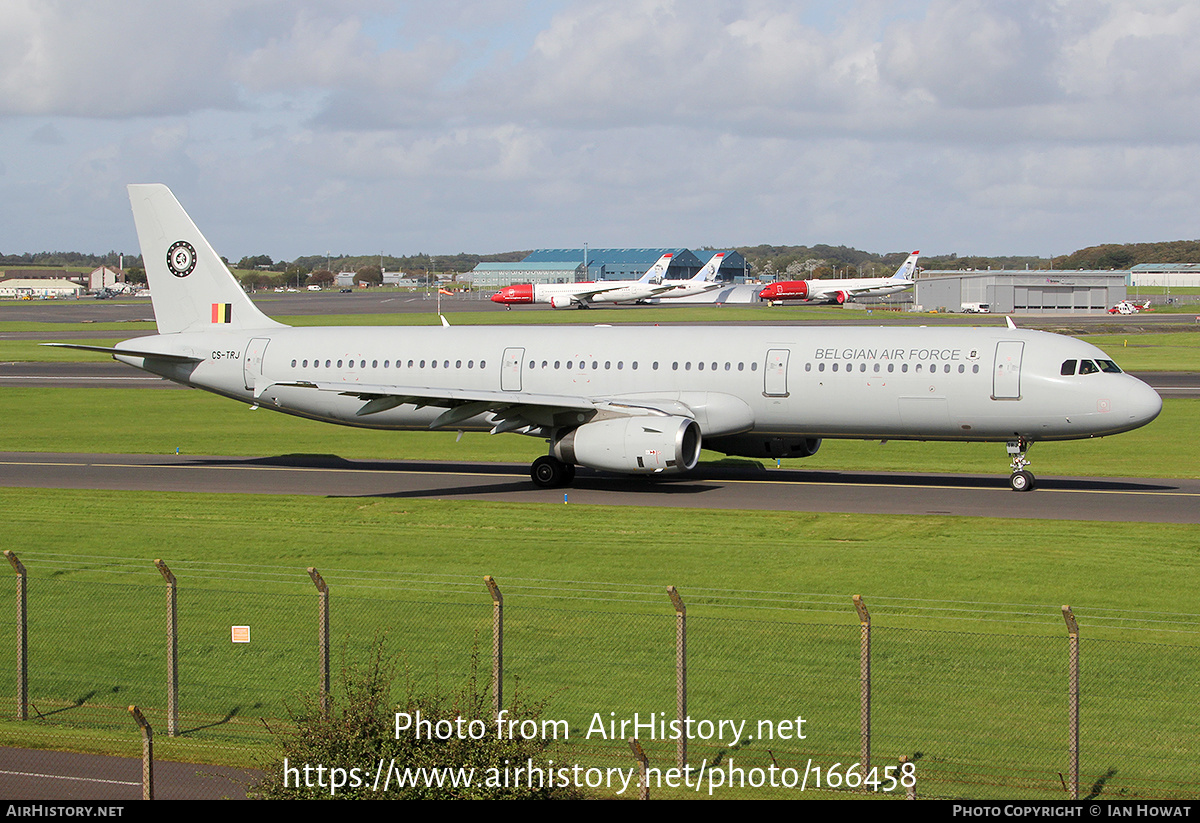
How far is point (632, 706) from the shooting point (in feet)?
48.0

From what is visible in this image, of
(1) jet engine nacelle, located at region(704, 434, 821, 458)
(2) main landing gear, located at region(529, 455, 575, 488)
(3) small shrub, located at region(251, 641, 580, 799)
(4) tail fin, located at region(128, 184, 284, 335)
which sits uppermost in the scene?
(4) tail fin, located at region(128, 184, 284, 335)

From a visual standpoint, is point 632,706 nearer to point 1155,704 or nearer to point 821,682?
point 821,682

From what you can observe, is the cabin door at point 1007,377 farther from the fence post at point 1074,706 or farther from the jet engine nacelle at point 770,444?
the fence post at point 1074,706

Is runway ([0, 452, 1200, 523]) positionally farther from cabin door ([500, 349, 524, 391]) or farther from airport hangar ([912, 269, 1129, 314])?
airport hangar ([912, 269, 1129, 314])

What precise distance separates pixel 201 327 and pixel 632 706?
2908 centimetres

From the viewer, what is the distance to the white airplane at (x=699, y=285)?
185 metres

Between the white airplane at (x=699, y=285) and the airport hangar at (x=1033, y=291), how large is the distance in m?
38.4

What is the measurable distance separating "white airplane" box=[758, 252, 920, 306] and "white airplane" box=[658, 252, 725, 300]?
38.9 ft

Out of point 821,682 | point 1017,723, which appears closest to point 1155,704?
point 1017,723

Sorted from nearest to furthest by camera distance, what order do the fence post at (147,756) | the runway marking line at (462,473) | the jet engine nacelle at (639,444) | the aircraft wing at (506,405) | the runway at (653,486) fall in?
1. the fence post at (147,756)
2. the runway at (653,486)
3. the jet engine nacelle at (639,444)
4. the runway marking line at (462,473)
5. the aircraft wing at (506,405)

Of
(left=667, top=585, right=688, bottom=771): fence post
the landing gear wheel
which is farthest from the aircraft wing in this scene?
(left=667, top=585, right=688, bottom=771): fence post

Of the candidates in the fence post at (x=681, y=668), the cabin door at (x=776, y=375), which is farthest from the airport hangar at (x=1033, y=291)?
the fence post at (x=681, y=668)

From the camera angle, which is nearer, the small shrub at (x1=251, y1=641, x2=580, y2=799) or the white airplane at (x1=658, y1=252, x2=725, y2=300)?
the small shrub at (x1=251, y1=641, x2=580, y2=799)

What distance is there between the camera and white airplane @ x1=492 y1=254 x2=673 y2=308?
172 metres
